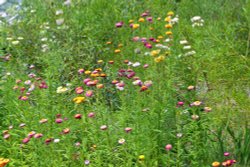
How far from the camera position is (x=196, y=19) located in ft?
17.7

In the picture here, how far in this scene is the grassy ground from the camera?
3.42 meters

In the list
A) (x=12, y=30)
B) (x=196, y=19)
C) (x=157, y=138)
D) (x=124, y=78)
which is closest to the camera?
(x=157, y=138)

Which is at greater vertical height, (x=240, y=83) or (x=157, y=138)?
(x=240, y=83)

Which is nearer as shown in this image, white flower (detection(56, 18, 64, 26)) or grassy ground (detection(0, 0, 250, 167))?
grassy ground (detection(0, 0, 250, 167))

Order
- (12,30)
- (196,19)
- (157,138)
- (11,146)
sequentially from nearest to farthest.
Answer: (157,138), (11,146), (196,19), (12,30)

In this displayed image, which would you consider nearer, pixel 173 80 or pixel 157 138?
pixel 157 138

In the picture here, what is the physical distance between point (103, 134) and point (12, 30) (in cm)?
278

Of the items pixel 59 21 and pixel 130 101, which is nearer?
pixel 130 101

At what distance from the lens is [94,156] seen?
351cm

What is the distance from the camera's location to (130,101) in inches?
158

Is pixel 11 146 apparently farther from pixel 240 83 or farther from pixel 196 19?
pixel 196 19

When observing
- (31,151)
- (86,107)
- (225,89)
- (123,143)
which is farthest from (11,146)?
Answer: (225,89)

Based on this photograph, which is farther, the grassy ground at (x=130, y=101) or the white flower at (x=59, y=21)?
the white flower at (x=59, y=21)

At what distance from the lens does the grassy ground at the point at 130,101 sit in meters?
3.42
